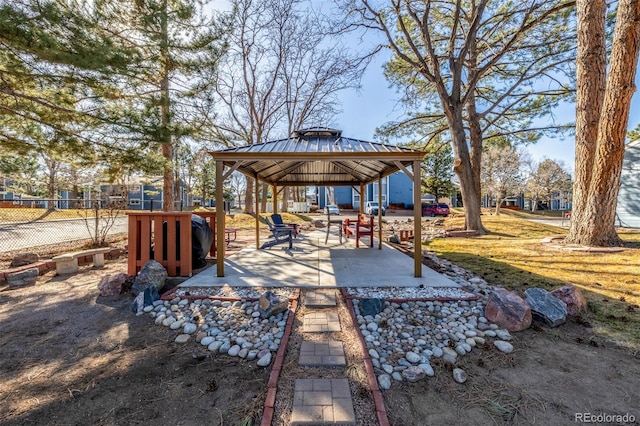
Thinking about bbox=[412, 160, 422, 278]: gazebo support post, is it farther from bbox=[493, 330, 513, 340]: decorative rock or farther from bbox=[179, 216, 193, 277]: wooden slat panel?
bbox=[179, 216, 193, 277]: wooden slat panel

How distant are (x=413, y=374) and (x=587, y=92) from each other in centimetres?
840

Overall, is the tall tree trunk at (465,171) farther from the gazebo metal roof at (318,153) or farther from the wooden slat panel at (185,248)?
the wooden slat panel at (185,248)

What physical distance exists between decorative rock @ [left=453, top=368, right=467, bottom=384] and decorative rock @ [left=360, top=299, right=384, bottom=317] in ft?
3.67

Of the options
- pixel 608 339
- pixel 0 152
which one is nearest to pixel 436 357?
pixel 608 339

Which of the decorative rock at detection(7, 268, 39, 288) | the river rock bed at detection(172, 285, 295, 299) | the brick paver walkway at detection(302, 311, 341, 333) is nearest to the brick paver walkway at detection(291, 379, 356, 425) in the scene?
the brick paver walkway at detection(302, 311, 341, 333)

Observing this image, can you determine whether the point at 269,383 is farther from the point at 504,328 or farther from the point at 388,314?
the point at 504,328

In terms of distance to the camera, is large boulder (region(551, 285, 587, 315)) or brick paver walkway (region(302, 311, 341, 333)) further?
large boulder (region(551, 285, 587, 315))

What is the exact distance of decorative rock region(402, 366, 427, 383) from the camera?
7.62 feet

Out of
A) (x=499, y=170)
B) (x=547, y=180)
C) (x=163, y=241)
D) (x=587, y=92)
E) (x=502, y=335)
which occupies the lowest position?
(x=502, y=335)

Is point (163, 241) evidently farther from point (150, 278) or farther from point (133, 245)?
point (150, 278)

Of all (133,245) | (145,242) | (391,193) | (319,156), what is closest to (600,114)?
(319,156)

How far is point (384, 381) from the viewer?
227cm

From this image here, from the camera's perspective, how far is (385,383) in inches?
88.7

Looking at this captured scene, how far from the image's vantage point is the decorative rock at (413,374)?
7.62 feet
